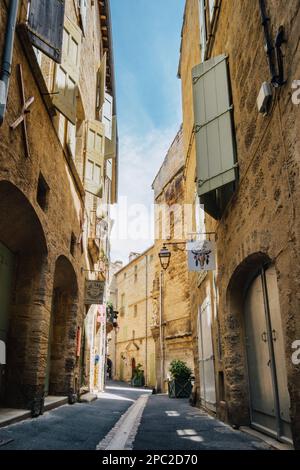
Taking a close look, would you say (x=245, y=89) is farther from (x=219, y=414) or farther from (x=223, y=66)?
(x=219, y=414)

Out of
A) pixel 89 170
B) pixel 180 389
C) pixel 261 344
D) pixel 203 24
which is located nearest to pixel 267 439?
pixel 261 344

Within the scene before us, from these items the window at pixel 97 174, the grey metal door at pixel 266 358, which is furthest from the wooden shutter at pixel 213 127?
the window at pixel 97 174

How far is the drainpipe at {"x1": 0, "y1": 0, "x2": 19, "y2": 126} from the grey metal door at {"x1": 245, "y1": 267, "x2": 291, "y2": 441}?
11.6ft

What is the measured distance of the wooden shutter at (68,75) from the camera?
729 centimetres

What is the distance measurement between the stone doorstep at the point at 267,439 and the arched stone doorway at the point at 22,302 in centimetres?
309

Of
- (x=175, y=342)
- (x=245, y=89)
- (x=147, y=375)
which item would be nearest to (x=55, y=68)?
(x=245, y=89)

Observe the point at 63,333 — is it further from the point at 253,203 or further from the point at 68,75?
the point at 253,203

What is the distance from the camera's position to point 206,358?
28.5 ft

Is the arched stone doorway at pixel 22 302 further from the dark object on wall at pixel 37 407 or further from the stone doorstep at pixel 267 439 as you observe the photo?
the stone doorstep at pixel 267 439

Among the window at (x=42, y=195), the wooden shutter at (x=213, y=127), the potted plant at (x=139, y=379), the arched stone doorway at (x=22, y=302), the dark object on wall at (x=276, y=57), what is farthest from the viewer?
the potted plant at (x=139, y=379)

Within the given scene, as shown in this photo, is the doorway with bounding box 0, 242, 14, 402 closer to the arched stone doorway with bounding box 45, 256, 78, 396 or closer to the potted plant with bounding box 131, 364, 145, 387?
the arched stone doorway with bounding box 45, 256, 78, 396

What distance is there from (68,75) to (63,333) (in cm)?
551

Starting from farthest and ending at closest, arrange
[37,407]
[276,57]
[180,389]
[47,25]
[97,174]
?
[180,389]
[97,174]
[37,407]
[47,25]
[276,57]

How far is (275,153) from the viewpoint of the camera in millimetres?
4051
